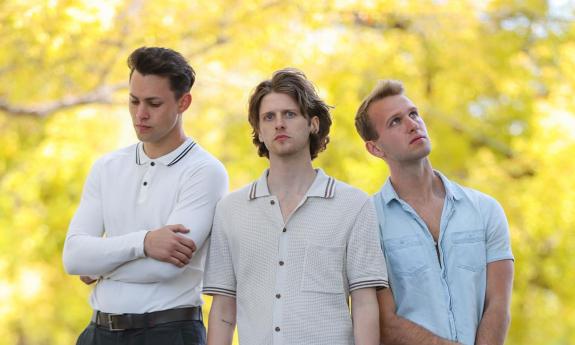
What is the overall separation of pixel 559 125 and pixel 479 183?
107 cm

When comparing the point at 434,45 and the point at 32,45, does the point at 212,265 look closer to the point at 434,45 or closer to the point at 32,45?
the point at 32,45

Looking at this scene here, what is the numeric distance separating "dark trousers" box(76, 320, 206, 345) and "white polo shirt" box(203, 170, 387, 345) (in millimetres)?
195

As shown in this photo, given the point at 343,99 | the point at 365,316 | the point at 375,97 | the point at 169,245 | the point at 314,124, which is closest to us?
the point at 365,316

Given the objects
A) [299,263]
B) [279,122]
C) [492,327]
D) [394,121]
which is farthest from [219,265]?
[492,327]

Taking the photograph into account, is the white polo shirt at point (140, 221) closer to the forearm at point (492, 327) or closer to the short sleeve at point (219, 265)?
the short sleeve at point (219, 265)

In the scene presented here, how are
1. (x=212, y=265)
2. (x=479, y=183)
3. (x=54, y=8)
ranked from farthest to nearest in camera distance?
(x=479, y=183), (x=54, y=8), (x=212, y=265)

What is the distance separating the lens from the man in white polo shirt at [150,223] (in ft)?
10.4

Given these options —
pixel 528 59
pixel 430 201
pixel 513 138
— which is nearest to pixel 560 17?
pixel 528 59

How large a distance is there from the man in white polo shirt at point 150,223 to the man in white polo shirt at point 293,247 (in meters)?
0.14

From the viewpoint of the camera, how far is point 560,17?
11008 millimetres

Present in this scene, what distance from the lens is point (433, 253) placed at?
10.6 ft

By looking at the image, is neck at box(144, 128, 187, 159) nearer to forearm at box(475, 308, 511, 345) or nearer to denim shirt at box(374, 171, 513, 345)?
denim shirt at box(374, 171, 513, 345)

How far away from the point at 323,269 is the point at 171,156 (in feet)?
2.41

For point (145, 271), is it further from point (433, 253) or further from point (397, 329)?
point (433, 253)
